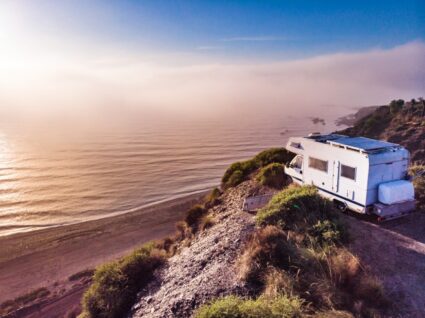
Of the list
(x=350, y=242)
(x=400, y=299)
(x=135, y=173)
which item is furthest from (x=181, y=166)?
(x=400, y=299)

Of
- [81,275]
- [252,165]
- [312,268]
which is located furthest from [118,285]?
[252,165]

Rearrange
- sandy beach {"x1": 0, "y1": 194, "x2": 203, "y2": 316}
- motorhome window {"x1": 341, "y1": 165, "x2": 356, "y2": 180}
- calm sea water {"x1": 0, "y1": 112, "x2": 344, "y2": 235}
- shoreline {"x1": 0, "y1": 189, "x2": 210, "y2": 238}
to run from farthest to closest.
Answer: calm sea water {"x1": 0, "y1": 112, "x2": 344, "y2": 235} → shoreline {"x1": 0, "y1": 189, "x2": 210, "y2": 238} → sandy beach {"x1": 0, "y1": 194, "x2": 203, "y2": 316} → motorhome window {"x1": 341, "y1": 165, "x2": 356, "y2": 180}

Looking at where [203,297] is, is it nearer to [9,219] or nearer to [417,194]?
[417,194]

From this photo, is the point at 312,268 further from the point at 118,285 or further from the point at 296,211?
the point at 118,285

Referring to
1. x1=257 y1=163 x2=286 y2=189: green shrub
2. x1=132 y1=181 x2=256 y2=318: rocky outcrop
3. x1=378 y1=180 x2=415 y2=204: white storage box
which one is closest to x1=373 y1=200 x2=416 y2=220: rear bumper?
x1=378 y1=180 x2=415 y2=204: white storage box

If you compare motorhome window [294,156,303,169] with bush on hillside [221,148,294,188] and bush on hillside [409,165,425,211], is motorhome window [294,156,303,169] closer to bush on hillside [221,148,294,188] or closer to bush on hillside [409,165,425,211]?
bush on hillside [221,148,294,188]

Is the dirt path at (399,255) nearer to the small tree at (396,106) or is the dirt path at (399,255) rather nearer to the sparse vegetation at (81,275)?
the sparse vegetation at (81,275)

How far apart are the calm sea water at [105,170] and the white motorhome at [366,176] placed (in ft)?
58.8

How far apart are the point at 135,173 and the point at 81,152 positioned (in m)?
15.3

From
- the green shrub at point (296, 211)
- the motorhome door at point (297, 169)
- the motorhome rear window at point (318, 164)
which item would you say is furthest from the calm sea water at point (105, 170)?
the green shrub at point (296, 211)

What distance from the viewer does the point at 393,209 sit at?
11125 millimetres

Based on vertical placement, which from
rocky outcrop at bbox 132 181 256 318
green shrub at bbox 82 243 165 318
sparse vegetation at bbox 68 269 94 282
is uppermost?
rocky outcrop at bbox 132 181 256 318

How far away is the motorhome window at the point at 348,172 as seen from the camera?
11.4 meters

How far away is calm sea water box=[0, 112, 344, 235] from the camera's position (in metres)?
25.9
